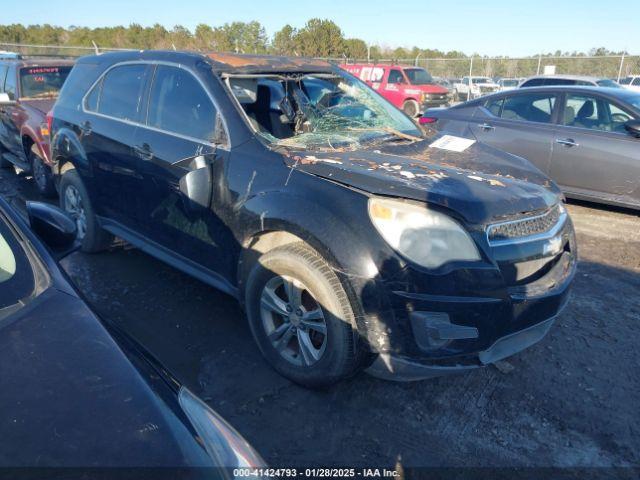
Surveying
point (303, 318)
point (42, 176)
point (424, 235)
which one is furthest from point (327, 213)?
point (42, 176)

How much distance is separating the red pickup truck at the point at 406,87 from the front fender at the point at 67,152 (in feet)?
47.1

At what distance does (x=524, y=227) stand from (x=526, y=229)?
0.06ft

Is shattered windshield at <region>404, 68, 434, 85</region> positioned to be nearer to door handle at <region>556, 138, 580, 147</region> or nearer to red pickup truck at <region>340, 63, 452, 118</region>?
red pickup truck at <region>340, 63, 452, 118</region>

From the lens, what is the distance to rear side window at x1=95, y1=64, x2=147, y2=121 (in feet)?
12.5

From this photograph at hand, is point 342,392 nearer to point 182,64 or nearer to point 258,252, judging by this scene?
point 258,252

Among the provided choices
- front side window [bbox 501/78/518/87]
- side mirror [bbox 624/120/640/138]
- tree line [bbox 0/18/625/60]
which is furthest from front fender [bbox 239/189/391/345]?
tree line [bbox 0/18/625/60]

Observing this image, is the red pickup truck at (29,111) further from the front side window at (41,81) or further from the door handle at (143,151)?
the door handle at (143,151)

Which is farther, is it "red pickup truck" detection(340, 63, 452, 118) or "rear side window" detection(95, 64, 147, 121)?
"red pickup truck" detection(340, 63, 452, 118)

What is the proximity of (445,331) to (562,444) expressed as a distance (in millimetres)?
884

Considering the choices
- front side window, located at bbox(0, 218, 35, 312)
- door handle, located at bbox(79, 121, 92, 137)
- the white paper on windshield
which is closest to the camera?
front side window, located at bbox(0, 218, 35, 312)

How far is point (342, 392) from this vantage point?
2.82 m

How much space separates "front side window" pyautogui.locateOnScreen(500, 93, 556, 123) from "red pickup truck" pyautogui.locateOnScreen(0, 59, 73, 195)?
239 inches

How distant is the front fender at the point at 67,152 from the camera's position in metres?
4.36

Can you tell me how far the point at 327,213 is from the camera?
2.49 meters
